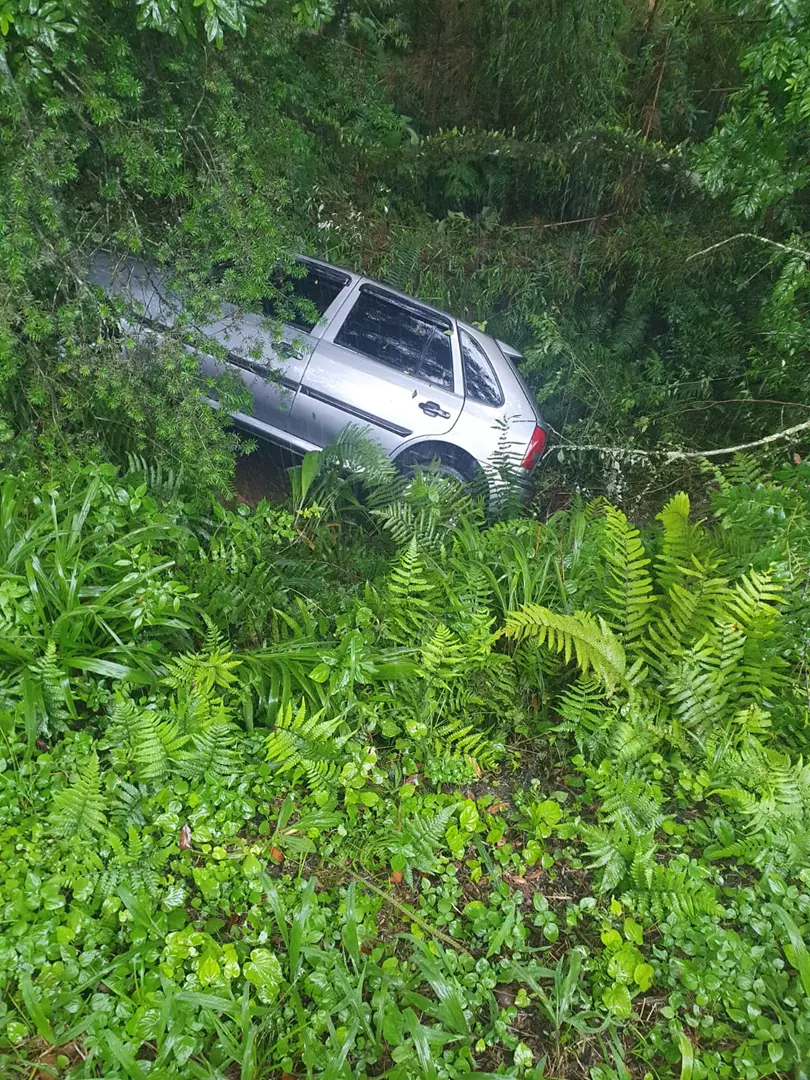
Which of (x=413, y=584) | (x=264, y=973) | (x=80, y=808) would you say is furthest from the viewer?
(x=413, y=584)

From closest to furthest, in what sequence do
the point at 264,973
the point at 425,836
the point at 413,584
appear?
1. the point at 264,973
2. the point at 425,836
3. the point at 413,584

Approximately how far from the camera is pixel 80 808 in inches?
71.4

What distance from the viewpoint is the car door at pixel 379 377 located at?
3.45 metres

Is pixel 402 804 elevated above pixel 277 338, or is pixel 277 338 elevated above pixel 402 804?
pixel 277 338

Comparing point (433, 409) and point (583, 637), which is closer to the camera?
point (583, 637)

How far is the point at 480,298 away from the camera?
12.5 feet

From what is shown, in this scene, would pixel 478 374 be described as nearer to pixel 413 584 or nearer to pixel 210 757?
pixel 413 584

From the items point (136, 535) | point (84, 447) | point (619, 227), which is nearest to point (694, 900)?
point (136, 535)

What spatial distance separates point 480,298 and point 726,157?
1.41 m

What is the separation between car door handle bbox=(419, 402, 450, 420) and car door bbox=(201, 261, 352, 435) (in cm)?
68

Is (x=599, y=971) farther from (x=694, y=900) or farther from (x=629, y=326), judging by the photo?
(x=629, y=326)

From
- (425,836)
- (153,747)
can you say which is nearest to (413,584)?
(425,836)

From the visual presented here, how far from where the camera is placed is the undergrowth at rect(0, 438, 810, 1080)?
158 cm

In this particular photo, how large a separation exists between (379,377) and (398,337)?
0.26 m
